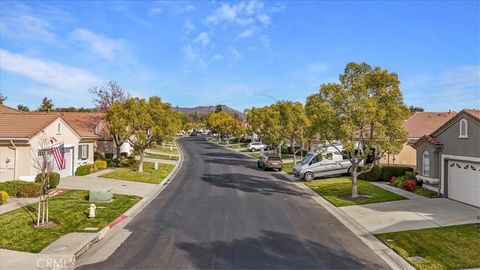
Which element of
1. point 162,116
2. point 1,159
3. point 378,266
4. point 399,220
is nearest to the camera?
point 378,266

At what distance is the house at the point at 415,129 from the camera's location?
1511 inches

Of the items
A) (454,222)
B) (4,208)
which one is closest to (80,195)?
(4,208)

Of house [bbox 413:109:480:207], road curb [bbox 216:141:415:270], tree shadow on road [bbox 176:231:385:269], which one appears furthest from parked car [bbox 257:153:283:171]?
tree shadow on road [bbox 176:231:385:269]

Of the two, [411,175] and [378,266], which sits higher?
[411,175]

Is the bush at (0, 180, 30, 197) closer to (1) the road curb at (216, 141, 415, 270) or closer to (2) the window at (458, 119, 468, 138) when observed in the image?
(1) the road curb at (216, 141, 415, 270)

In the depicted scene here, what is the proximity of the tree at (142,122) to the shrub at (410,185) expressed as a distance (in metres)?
19.0

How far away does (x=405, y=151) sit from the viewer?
38406 mm

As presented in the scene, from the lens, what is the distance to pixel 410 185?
23.7 meters

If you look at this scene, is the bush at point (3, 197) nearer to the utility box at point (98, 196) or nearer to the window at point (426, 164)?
the utility box at point (98, 196)

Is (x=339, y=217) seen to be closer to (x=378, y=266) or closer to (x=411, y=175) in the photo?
(x=378, y=266)

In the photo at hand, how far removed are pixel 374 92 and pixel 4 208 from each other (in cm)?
1825

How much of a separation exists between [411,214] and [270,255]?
8.22m

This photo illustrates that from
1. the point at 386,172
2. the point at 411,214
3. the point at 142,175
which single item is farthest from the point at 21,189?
the point at 386,172

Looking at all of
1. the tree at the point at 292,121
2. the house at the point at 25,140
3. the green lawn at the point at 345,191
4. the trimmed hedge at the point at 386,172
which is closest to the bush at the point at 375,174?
the trimmed hedge at the point at 386,172
